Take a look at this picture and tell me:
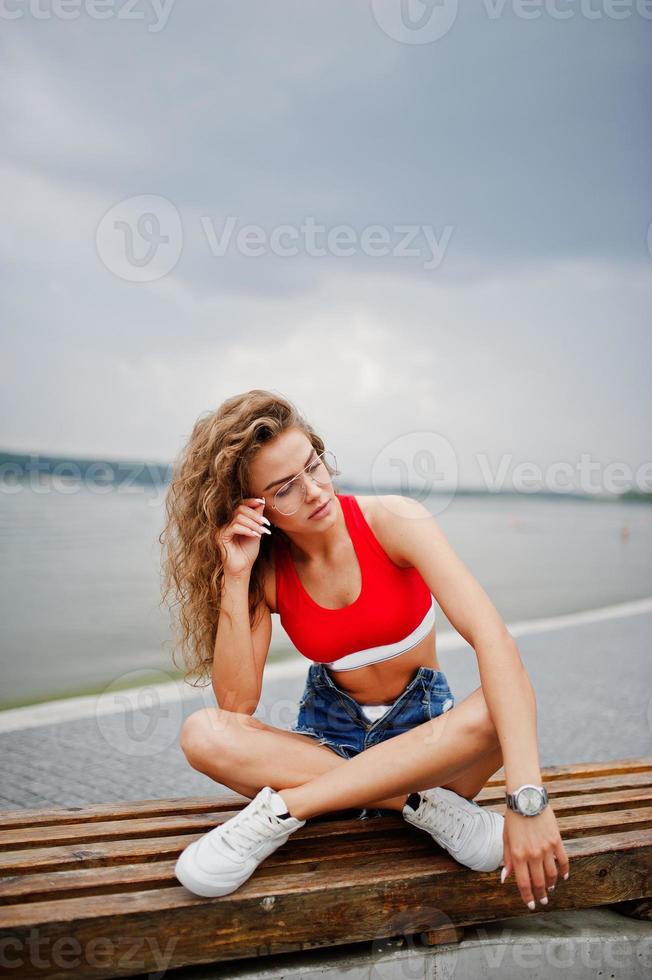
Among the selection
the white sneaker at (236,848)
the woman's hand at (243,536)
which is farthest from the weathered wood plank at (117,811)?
the woman's hand at (243,536)

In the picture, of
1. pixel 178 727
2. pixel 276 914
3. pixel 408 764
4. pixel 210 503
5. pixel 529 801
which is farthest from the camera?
pixel 178 727

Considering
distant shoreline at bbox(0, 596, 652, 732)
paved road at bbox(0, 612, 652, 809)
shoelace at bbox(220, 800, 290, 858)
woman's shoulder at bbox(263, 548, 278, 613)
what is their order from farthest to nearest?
distant shoreline at bbox(0, 596, 652, 732) < paved road at bbox(0, 612, 652, 809) < woman's shoulder at bbox(263, 548, 278, 613) < shoelace at bbox(220, 800, 290, 858)

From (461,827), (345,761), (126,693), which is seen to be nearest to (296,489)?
(345,761)

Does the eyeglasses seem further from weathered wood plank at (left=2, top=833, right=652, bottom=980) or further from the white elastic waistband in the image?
weathered wood plank at (left=2, top=833, right=652, bottom=980)

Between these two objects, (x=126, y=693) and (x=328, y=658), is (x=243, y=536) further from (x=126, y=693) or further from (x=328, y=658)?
(x=126, y=693)

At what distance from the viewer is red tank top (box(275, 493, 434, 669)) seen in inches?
103

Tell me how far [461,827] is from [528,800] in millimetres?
335

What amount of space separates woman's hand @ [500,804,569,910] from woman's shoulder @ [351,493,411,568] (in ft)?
2.89

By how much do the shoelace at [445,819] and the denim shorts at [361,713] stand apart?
0.33 m

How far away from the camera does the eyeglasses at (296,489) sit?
2.62 m

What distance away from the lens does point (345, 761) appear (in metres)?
2.42

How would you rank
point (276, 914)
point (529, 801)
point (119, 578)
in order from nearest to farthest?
1. point (529, 801)
2. point (276, 914)
3. point (119, 578)

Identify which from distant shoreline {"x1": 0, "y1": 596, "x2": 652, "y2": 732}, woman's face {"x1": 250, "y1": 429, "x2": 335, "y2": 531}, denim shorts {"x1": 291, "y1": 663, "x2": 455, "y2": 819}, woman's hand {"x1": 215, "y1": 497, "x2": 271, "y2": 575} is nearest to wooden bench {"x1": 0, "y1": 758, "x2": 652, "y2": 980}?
denim shorts {"x1": 291, "y1": 663, "x2": 455, "y2": 819}

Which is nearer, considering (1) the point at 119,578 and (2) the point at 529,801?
(2) the point at 529,801
